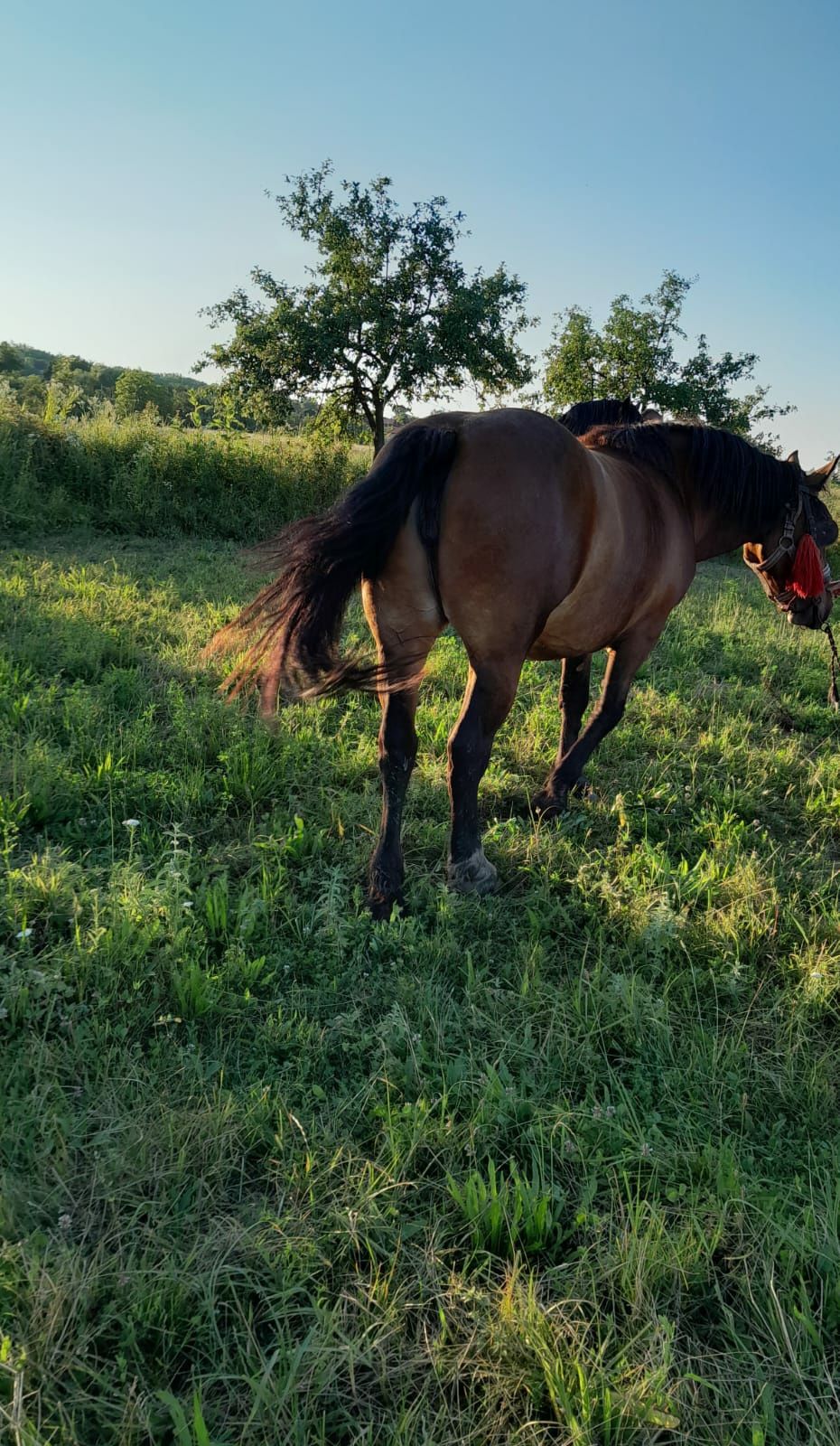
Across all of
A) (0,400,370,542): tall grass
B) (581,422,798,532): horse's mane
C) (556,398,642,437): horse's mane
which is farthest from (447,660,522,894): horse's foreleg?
(0,400,370,542): tall grass

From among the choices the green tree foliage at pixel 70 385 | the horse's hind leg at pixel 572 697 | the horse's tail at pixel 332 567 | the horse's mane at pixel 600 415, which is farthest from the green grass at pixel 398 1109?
the green tree foliage at pixel 70 385

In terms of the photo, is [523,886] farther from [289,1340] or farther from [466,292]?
[466,292]

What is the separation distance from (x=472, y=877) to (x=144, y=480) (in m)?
10.1

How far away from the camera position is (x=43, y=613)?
5594 mm

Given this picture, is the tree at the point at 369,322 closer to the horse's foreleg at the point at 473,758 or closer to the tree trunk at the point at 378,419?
the tree trunk at the point at 378,419

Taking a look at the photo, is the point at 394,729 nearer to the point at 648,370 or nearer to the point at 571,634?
the point at 571,634

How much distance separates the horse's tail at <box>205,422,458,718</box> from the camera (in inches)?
105

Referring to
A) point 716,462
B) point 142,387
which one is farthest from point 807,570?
point 142,387

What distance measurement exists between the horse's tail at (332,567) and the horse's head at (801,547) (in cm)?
257

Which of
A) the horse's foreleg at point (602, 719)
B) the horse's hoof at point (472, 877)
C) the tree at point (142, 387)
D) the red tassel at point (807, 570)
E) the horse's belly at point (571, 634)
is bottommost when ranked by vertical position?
the horse's hoof at point (472, 877)

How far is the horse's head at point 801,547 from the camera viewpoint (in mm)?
4227

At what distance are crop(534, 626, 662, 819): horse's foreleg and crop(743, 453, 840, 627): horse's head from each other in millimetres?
1130

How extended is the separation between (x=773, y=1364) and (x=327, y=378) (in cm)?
1792

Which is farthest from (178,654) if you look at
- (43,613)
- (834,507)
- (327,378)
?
(834,507)
